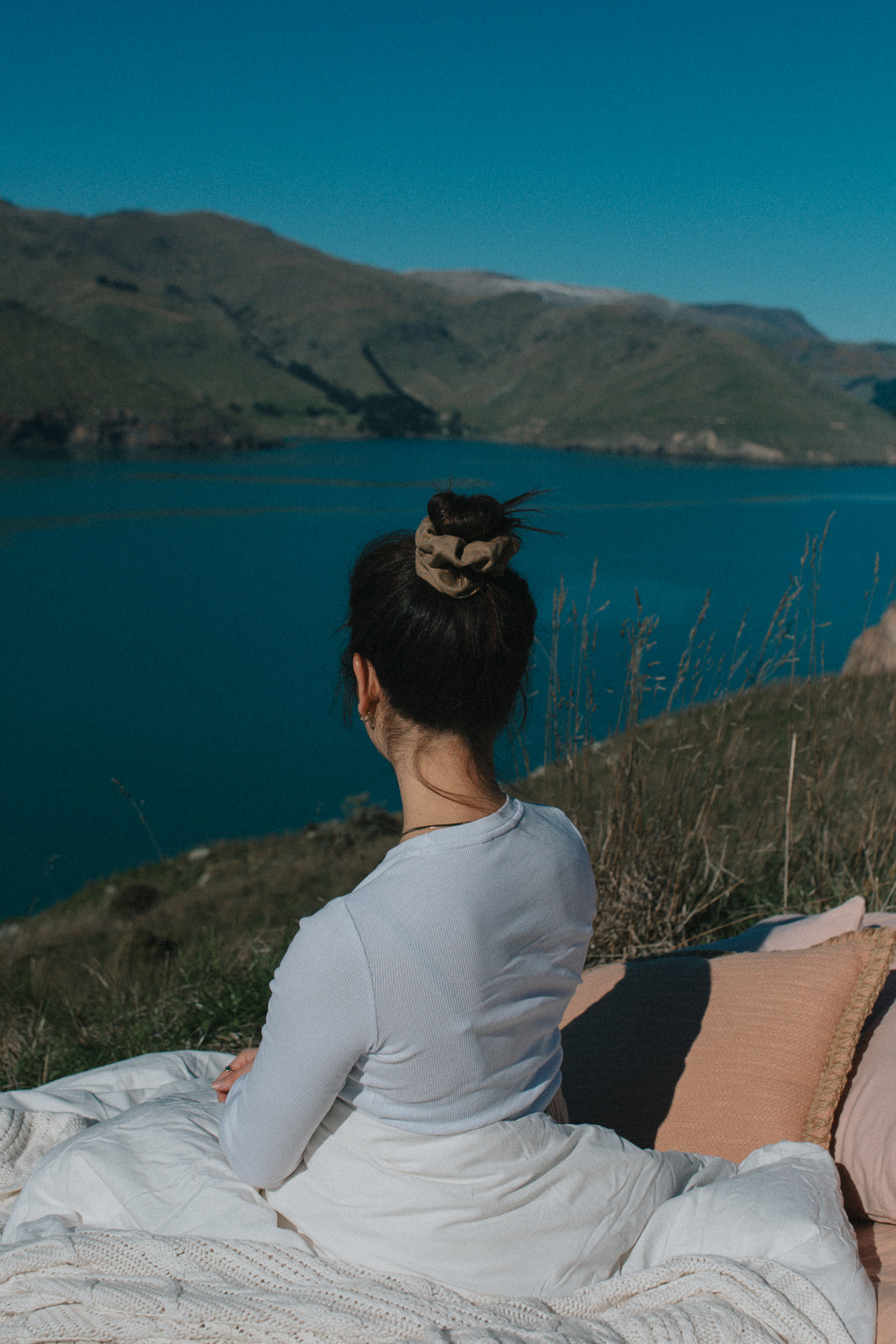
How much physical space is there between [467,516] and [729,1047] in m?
1.09

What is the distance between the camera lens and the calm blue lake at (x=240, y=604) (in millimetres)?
14281

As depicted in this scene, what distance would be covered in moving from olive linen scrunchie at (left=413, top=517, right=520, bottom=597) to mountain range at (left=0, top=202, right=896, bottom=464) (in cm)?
4436

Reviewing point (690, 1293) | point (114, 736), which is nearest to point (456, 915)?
point (690, 1293)

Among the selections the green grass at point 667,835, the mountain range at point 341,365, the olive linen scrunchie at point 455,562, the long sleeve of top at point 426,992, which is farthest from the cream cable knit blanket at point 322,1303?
the mountain range at point 341,365

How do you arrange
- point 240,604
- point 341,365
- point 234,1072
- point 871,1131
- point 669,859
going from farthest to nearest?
point 341,365, point 240,604, point 669,859, point 871,1131, point 234,1072

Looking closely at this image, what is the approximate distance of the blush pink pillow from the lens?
4.53 ft

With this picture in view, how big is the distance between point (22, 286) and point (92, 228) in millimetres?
42583

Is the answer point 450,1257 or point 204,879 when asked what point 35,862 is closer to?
point 204,879

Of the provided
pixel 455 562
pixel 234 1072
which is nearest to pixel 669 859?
pixel 234 1072

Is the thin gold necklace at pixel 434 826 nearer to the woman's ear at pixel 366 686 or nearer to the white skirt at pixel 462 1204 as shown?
the woman's ear at pixel 366 686

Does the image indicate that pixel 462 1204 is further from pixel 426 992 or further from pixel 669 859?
pixel 669 859

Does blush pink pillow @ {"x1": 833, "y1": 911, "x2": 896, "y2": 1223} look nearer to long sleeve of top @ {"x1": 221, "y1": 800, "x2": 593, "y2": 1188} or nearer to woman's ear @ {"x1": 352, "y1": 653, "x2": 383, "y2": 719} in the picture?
long sleeve of top @ {"x1": 221, "y1": 800, "x2": 593, "y2": 1188}

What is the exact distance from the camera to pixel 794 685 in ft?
9.92

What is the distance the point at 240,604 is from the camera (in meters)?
23.9
